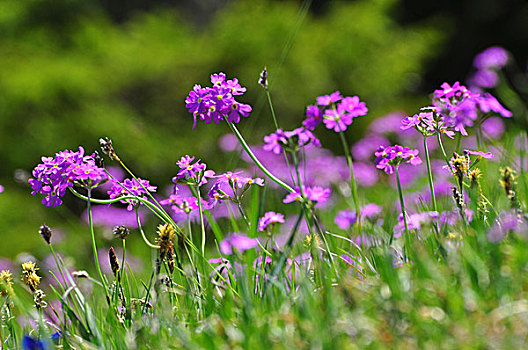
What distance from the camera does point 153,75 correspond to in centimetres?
620

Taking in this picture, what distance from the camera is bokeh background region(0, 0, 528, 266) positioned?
5879 mm

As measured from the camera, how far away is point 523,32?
28.1 feet

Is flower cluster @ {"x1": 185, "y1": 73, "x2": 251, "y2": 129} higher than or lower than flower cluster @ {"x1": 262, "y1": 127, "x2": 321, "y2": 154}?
higher

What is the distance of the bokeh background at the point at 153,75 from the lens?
231 inches

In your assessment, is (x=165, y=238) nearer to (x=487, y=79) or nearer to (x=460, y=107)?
(x=460, y=107)

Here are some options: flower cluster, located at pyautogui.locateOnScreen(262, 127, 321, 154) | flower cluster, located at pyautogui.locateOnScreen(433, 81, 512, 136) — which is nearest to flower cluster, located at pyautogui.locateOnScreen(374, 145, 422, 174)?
flower cluster, located at pyautogui.locateOnScreen(433, 81, 512, 136)

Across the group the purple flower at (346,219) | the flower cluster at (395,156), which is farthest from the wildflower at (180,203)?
the purple flower at (346,219)

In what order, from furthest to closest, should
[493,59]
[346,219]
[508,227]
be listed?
[493,59] → [346,219] → [508,227]

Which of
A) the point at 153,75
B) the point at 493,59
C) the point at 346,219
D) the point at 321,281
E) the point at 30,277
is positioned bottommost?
the point at 321,281

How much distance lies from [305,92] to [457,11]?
426 cm

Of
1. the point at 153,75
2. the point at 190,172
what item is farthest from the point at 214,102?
the point at 153,75

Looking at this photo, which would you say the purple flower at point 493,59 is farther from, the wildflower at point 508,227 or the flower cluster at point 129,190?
the flower cluster at point 129,190

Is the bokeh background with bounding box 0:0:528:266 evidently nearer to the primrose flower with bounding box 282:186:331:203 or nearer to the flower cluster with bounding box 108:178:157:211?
the flower cluster with bounding box 108:178:157:211

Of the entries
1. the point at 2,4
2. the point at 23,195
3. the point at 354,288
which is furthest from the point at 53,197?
the point at 2,4
